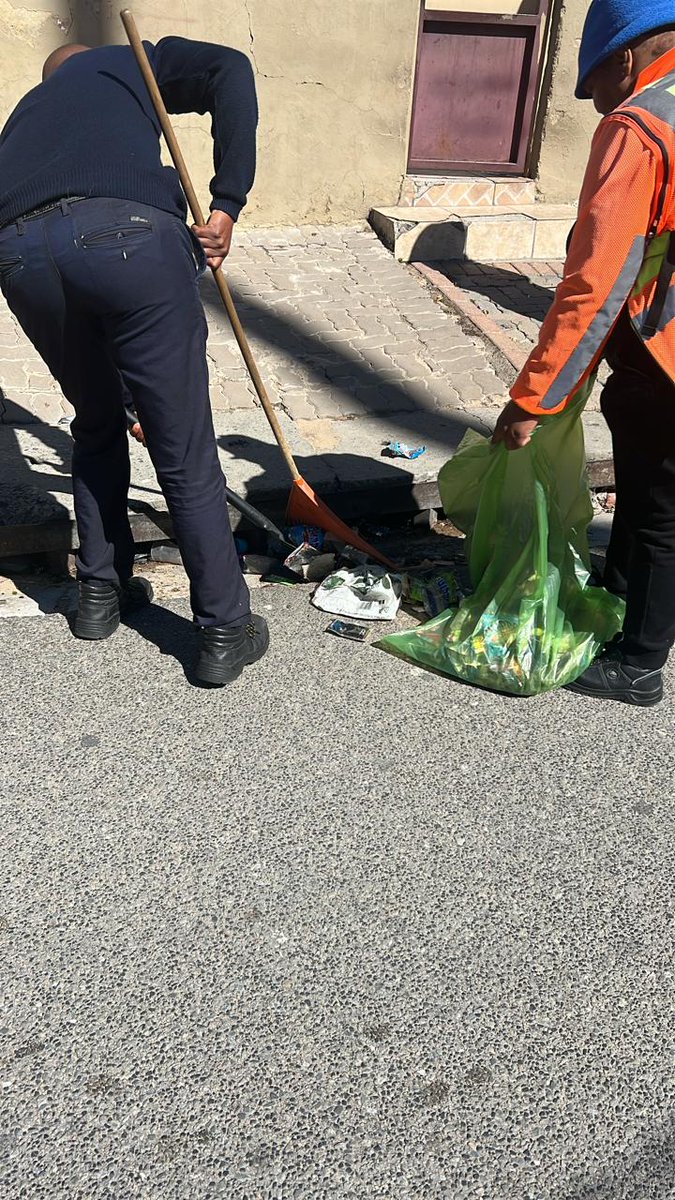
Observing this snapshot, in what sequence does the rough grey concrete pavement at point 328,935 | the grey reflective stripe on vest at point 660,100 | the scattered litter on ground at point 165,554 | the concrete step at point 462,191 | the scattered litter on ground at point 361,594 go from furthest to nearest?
the concrete step at point 462,191, the scattered litter on ground at point 165,554, the scattered litter on ground at point 361,594, the grey reflective stripe on vest at point 660,100, the rough grey concrete pavement at point 328,935

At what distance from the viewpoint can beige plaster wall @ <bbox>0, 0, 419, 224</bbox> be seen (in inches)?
239

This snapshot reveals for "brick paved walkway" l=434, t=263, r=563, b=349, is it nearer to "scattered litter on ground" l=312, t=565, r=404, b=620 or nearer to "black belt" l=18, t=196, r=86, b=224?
"scattered litter on ground" l=312, t=565, r=404, b=620

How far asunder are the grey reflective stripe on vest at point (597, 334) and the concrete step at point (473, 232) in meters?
4.59

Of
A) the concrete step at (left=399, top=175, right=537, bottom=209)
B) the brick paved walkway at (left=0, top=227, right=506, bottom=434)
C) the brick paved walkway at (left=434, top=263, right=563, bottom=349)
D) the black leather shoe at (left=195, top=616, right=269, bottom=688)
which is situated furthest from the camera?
the concrete step at (left=399, top=175, right=537, bottom=209)

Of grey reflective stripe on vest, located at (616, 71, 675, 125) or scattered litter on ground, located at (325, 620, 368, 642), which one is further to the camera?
scattered litter on ground, located at (325, 620, 368, 642)

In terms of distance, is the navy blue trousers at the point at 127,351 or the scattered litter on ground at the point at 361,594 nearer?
the navy blue trousers at the point at 127,351

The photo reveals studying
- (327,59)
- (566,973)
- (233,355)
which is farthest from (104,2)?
(566,973)

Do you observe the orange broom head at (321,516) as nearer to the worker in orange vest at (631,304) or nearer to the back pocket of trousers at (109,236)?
the worker in orange vest at (631,304)

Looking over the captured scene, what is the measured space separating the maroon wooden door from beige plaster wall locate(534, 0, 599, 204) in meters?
0.13

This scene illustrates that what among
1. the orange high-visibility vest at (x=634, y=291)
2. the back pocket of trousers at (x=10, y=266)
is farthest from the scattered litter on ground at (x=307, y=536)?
the back pocket of trousers at (x=10, y=266)

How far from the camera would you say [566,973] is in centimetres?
223

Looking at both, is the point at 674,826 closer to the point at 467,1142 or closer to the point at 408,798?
the point at 408,798

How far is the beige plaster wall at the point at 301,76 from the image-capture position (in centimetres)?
608

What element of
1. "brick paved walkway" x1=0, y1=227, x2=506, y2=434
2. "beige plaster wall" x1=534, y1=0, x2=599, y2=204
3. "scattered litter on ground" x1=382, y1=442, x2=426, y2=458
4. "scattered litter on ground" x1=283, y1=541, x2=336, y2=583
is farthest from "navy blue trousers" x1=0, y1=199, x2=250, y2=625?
"beige plaster wall" x1=534, y1=0, x2=599, y2=204
